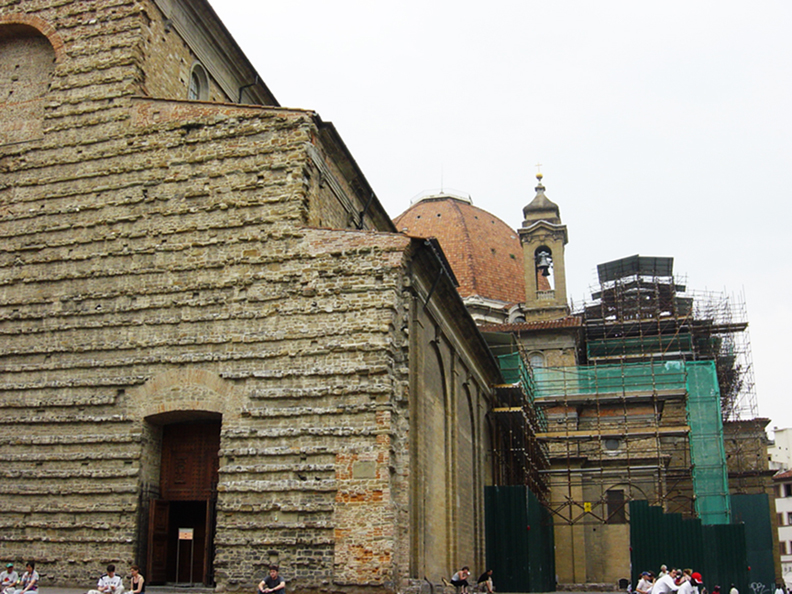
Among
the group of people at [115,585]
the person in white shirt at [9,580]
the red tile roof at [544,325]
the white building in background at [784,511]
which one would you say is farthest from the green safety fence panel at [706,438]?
the white building in background at [784,511]

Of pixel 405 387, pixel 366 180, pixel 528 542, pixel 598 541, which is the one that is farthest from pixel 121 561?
pixel 598 541

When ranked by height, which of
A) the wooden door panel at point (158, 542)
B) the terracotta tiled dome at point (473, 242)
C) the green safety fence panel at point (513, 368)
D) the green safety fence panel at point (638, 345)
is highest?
the terracotta tiled dome at point (473, 242)

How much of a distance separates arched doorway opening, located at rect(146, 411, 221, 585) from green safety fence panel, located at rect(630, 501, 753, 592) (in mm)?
14816

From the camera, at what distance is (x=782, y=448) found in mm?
75625

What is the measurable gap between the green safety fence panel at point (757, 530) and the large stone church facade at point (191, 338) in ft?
73.4

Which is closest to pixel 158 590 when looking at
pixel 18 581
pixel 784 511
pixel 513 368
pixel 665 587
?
pixel 18 581

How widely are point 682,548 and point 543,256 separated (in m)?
20.7

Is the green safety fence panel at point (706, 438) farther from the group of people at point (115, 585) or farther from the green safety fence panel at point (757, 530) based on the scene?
the group of people at point (115, 585)

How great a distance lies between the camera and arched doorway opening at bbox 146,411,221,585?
16688 mm

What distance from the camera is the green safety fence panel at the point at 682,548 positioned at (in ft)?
87.4

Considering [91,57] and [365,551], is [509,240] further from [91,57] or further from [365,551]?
[365,551]

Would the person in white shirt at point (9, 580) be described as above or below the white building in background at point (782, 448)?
below

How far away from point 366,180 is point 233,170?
433cm

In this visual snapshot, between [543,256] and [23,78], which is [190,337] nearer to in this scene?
[23,78]
